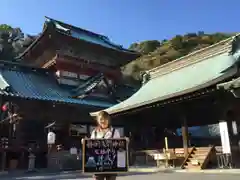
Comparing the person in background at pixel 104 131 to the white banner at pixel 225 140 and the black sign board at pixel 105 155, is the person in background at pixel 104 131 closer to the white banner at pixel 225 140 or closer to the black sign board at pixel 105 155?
the black sign board at pixel 105 155

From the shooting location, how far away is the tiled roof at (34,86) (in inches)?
746

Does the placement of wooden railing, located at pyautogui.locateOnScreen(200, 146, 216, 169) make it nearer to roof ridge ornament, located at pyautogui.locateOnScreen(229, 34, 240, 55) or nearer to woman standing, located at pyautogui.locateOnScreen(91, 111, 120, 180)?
roof ridge ornament, located at pyautogui.locateOnScreen(229, 34, 240, 55)

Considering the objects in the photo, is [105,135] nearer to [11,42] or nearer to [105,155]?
[105,155]

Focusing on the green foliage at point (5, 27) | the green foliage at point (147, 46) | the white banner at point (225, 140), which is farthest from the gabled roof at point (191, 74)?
the green foliage at point (5, 27)

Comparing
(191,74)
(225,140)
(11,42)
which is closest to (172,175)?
(225,140)

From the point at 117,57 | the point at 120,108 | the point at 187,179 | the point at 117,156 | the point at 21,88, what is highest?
the point at 117,57

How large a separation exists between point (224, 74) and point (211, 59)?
472cm

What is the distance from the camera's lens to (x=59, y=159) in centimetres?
1717

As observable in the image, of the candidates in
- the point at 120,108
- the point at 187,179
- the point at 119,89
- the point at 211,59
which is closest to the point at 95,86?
the point at 119,89

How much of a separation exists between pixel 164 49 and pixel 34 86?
A: 4065cm

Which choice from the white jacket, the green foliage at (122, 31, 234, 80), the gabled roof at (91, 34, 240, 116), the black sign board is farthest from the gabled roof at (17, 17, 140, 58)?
the black sign board

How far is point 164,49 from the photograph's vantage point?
58.2 meters

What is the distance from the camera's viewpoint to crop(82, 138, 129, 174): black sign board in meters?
4.72

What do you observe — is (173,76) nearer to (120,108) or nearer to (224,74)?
(120,108)
